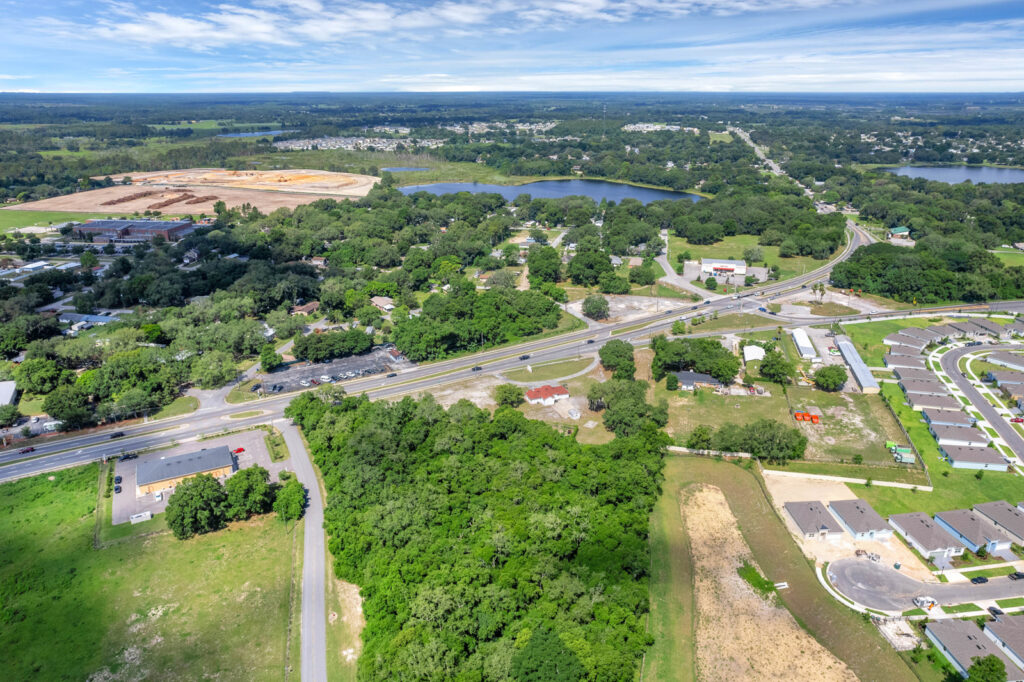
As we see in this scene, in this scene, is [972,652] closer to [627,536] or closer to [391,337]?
[627,536]

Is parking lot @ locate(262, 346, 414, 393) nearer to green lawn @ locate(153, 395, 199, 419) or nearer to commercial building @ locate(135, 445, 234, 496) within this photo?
green lawn @ locate(153, 395, 199, 419)

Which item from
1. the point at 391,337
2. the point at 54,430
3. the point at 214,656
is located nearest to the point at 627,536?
the point at 214,656

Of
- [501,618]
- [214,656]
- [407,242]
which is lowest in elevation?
[214,656]

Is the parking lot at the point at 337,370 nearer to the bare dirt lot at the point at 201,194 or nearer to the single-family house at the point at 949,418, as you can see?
the single-family house at the point at 949,418

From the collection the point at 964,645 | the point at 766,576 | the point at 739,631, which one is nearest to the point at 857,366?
the point at 766,576

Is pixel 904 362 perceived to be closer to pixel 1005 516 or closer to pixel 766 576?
pixel 1005 516

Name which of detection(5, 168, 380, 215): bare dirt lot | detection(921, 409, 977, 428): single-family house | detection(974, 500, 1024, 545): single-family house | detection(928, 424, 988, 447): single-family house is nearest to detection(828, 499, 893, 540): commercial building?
detection(974, 500, 1024, 545): single-family house
